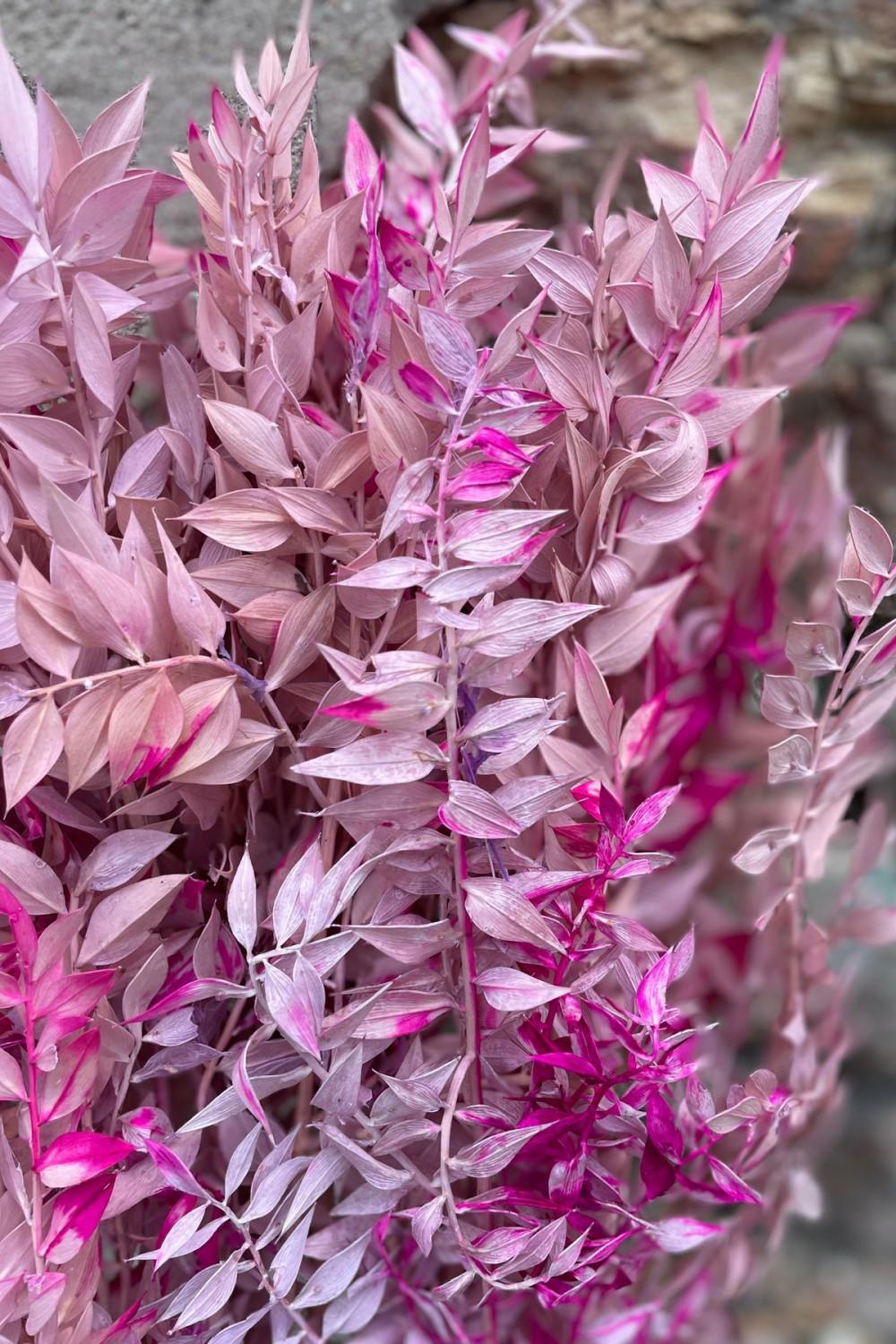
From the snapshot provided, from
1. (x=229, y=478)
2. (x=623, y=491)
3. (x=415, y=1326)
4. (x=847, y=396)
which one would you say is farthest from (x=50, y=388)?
(x=847, y=396)

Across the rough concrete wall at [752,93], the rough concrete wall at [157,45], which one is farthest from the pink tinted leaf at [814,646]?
the rough concrete wall at [752,93]

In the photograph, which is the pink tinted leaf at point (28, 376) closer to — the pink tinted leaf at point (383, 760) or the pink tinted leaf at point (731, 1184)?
the pink tinted leaf at point (383, 760)

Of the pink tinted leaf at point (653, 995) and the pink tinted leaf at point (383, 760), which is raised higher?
the pink tinted leaf at point (383, 760)

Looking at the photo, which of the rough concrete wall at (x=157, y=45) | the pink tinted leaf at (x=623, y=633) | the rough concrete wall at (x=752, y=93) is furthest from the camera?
the rough concrete wall at (x=752, y=93)

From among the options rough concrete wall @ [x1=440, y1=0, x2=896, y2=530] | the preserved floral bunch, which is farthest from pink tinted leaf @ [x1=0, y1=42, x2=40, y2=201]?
rough concrete wall @ [x1=440, y1=0, x2=896, y2=530]

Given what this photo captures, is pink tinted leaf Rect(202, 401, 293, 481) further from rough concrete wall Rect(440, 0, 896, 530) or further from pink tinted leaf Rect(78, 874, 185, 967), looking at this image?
rough concrete wall Rect(440, 0, 896, 530)

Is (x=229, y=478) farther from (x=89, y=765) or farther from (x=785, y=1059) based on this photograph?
(x=785, y=1059)

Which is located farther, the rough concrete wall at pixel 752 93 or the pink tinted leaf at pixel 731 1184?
the rough concrete wall at pixel 752 93

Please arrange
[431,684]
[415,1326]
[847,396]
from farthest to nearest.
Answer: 1. [847,396]
2. [415,1326]
3. [431,684]
